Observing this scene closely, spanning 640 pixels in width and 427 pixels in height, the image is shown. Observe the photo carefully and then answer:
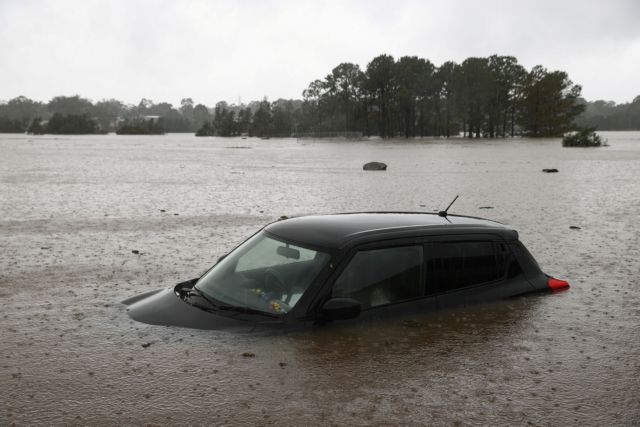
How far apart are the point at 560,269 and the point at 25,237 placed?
9.70 m

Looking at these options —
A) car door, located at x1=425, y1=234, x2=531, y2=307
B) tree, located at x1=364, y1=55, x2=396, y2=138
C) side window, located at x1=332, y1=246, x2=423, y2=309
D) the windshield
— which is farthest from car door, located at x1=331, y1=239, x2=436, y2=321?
Answer: tree, located at x1=364, y1=55, x2=396, y2=138

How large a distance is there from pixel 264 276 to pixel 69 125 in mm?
202491

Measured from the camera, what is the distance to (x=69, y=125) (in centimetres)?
19188

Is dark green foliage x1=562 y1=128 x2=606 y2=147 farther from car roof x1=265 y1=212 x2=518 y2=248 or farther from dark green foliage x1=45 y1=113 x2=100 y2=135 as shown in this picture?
dark green foliage x1=45 y1=113 x2=100 y2=135

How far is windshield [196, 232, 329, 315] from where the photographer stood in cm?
584

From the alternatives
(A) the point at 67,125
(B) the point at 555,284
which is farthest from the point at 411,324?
(A) the point at 67,125

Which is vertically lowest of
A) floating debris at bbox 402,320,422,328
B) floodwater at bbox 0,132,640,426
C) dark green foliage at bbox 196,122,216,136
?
floodwater at bbox 0,132,640,426

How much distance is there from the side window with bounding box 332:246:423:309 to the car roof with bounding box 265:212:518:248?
187 mm

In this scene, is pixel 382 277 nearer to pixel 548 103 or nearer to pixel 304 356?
pixel 304 356

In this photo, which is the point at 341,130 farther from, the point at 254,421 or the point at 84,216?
the point at 254,421

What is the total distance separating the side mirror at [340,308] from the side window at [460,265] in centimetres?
105

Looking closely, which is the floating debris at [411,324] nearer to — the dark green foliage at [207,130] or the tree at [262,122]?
the tree at [262,122]

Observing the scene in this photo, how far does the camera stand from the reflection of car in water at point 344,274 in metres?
5.78

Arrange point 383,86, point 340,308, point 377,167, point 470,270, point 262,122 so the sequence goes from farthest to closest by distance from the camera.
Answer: point 262,122 < point 383,86 < point 377,167 < point 470,270 < point 340,308
